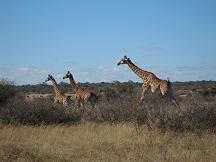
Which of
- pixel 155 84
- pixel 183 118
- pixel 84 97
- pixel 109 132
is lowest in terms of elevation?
pixel 109 132

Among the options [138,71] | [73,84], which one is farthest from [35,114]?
[73,84]

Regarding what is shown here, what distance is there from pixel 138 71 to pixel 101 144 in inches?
269

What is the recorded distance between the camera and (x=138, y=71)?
1838 centimetres

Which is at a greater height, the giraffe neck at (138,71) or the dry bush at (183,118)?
the giraffe neck at (138,71)

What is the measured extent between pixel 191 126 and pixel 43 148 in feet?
15.2

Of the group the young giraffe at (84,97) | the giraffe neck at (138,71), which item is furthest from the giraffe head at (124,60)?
the young giraffe at (84,97)

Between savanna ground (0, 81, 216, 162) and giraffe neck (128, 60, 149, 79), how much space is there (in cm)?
101

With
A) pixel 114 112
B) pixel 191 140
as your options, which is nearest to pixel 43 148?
pixel 191 140

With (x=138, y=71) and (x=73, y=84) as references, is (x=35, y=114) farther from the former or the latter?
(x=73, y=84)

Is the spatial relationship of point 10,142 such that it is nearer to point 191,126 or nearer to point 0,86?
point 191,126

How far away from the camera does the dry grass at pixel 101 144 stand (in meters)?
10.4

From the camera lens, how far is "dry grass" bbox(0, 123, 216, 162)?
10.4 metres

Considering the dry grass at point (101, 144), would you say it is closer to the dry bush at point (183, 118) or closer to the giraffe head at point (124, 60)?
the dry bush at point (183, 118)

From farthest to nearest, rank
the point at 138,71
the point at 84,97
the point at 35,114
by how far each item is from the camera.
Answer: the point at 84,97, the point at 138,71, the point at 35,114
